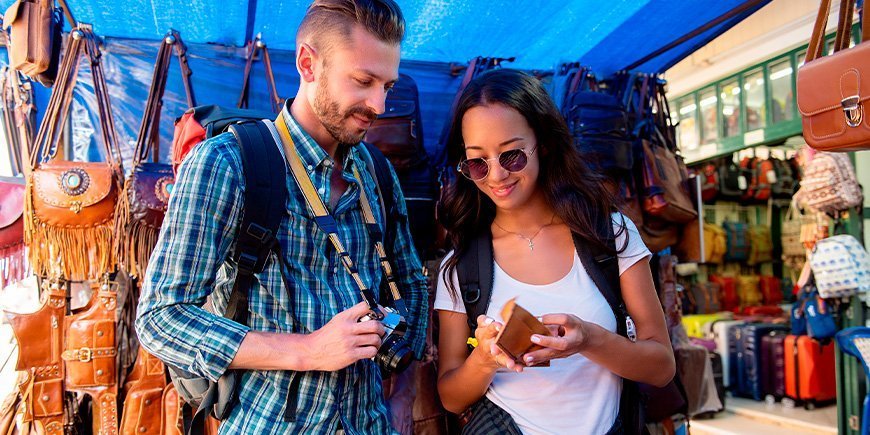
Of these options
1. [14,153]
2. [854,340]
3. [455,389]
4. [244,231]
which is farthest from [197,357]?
[854,340]

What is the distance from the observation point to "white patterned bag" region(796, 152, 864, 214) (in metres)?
4.78

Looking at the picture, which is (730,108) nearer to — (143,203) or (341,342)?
(143,203)

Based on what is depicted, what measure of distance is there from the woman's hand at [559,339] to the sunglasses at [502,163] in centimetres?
56

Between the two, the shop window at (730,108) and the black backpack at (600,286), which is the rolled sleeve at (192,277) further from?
the shop window at (730,108)

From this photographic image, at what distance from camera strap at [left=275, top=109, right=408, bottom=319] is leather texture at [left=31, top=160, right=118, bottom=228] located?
123 cm

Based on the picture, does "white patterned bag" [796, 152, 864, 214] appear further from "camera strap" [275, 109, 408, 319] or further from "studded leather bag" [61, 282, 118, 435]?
"studded leather bag" [61, 282, 118, 435]

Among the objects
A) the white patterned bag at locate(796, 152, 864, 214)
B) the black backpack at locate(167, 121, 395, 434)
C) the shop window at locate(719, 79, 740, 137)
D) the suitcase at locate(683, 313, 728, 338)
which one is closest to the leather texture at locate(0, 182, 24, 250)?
the black backpack at locate(167, 121, 395, 434)

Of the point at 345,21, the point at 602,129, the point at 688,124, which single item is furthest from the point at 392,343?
the point at 688,124

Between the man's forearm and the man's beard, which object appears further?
the man's beard

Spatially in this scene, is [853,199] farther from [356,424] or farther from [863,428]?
[356,424]

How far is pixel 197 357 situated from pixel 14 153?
2045mm

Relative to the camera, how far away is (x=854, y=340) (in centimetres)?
376

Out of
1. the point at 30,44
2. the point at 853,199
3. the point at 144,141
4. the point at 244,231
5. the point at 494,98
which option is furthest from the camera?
the point at 853,199

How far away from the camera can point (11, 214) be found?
104 inches
